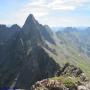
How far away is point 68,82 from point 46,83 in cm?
326

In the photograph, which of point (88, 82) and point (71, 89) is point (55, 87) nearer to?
point (71, 89)

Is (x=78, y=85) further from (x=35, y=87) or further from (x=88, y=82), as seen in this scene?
(x=35, y=87)

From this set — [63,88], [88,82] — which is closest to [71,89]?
[63,88]

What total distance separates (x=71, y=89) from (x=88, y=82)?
13.0ft

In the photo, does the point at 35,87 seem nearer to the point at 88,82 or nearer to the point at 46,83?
the point at 46,83

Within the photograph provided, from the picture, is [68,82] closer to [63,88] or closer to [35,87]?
[63,88]

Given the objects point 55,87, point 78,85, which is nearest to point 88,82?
point 78,85

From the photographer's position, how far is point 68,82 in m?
43.5

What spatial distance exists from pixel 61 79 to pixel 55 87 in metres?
2.61

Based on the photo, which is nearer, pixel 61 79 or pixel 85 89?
pixel 85 89

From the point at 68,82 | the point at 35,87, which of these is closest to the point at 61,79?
the point at 68,82

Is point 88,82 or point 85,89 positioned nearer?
point 85,89

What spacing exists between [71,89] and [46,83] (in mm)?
3963

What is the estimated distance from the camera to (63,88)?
4231 centimetres
